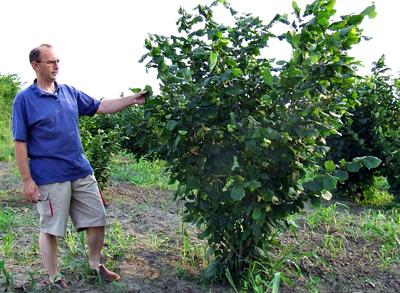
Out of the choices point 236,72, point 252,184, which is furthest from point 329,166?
point 236,72

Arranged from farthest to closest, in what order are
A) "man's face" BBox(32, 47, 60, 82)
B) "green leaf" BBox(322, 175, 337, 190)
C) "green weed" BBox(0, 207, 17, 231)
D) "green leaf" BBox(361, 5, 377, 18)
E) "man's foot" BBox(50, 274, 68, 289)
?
"green weed" BBox(0, 207, 17, 231)
"man's foot" BBox(50, 274, 68, 289)
"man's face" BBox(32, 47, 60, 82)
"green leaf" BBox(322, 175, 337, 190)
"green leaf" BBox(361, 5, 377, 18)

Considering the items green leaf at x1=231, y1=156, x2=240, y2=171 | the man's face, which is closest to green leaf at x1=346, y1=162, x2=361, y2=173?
green leaf at x1=231, y1=156, x2=240, y2=171

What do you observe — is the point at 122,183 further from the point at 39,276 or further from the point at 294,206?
the point at 294,206

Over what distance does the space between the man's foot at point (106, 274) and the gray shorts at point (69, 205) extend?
0.32m

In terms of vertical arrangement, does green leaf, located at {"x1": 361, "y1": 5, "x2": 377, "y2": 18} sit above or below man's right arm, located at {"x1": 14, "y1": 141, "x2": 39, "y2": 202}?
above

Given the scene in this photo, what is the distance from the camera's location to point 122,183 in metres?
9.13

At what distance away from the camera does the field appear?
12.5ft

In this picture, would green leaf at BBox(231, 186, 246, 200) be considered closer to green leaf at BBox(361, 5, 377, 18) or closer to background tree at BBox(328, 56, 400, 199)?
green leaf at BBox(361, 5, 377, 18)

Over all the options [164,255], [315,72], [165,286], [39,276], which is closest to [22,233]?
[39,276]

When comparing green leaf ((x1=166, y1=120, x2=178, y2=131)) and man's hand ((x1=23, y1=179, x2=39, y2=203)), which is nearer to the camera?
green leaf ((x1=166, y1=120, x2=178, y2=131))

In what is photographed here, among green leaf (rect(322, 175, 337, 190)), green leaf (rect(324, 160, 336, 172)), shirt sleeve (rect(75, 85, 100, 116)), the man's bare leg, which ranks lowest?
the man's bare leg

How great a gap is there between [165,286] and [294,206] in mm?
1076

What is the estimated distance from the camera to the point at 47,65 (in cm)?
368

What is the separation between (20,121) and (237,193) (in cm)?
155
